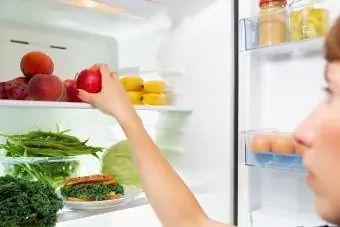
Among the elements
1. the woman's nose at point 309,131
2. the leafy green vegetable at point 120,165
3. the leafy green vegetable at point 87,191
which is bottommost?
the leafy green vegetable at point 87,191

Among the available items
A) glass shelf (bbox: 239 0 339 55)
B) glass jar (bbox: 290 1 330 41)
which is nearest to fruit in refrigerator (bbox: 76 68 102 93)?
glass shelf (bbox: 239 0 339 55)

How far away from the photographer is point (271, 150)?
1180mm

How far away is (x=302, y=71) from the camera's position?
1228mm

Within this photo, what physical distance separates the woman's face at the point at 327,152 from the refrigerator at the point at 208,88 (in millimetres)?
476

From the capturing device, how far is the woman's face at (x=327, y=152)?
25.0 inches

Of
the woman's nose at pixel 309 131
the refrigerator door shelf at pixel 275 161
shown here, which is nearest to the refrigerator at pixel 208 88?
the refrigerator door shelf at pixel 275 161

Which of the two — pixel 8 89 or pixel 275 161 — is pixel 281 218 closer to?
pixel 275 161

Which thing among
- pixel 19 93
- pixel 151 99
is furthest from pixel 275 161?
pixel 19 93

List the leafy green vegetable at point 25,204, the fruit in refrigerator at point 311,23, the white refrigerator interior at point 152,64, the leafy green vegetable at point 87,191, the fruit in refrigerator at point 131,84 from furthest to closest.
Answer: the fruit in refrigerator at point 131,84
the white refrigerator interior at point 152,64
the leafy green vegetable at point 87,191
the fruit in refrigerator at point 311,23
the leafy green vegetable at point 25,204

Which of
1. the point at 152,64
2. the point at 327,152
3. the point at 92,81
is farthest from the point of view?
the point at 152,64

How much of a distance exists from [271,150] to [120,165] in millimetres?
524

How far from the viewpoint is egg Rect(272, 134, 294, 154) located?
1148 millimetres

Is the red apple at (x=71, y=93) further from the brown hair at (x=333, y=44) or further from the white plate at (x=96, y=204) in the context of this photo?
the brown hair at (x=333, y=44)

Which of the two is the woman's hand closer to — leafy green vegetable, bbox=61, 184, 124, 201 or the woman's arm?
the woman's arm
